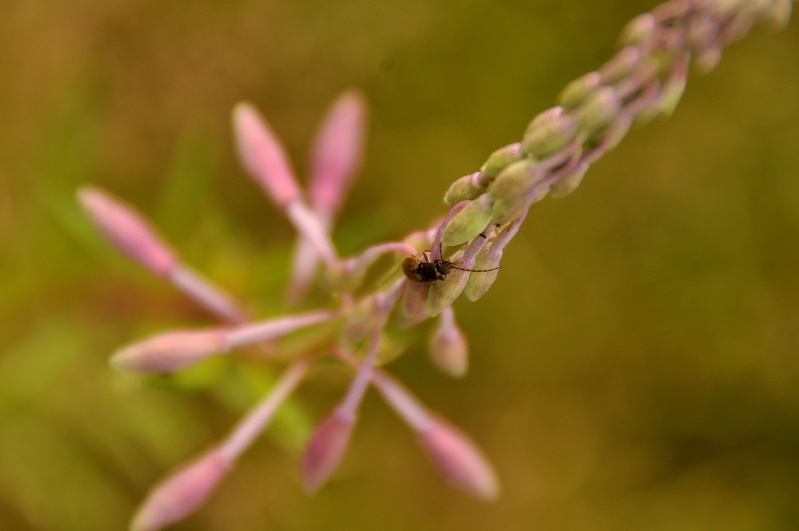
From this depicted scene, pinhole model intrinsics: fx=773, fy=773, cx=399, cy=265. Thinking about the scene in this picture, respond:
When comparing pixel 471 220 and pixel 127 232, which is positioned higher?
pixel 127 232

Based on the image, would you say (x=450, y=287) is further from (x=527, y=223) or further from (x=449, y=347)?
(x=527, y=223)

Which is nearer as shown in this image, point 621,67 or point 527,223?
point 621,67

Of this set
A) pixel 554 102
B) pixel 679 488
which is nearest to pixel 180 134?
pixel 554 102

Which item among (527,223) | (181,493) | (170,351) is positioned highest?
(527,223)

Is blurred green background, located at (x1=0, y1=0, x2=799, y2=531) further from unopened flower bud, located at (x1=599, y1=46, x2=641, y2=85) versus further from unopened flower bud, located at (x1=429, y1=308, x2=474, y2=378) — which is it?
unopened flower bud, located at (x1=599, y1=46, x2=641, y2=85)

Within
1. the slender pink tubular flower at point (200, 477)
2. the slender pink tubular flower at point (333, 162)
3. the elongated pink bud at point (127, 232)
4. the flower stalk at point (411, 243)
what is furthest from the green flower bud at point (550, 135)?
the elongated pink bud at point (127, 232)

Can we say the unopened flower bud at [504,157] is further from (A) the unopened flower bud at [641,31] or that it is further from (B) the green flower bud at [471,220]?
(A) the unopened flower bud at [641,31]

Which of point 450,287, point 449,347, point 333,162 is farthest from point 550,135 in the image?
point 333,162

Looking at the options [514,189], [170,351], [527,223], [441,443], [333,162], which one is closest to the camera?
[514,189]
